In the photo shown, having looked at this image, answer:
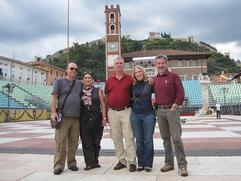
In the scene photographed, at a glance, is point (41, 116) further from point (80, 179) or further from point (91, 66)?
point (91, 66)

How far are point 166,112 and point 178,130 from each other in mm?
339

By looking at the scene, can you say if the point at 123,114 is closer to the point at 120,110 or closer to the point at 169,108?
the point at 120,110

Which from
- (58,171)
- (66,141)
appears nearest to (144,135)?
(66,141)

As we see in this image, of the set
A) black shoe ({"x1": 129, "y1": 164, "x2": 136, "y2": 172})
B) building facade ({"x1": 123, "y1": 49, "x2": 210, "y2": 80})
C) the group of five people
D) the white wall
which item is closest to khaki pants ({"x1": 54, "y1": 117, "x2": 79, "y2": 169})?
the group of five people

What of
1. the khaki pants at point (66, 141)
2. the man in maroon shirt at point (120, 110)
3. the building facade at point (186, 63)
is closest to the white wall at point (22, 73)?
the building facade at point (186, 63)

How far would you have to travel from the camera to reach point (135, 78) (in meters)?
→ 6.34

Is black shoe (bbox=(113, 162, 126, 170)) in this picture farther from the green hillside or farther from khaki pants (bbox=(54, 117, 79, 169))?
the green hillside

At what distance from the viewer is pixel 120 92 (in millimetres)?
6336

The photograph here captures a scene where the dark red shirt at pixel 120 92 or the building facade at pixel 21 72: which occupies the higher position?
the building facade at pixel 21 72

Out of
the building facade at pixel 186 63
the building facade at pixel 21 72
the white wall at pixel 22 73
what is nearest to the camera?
the building facade at pixel 21 72

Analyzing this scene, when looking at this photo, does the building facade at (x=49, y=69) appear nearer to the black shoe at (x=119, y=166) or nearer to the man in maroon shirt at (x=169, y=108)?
the black shoe at (x=119, y=166)

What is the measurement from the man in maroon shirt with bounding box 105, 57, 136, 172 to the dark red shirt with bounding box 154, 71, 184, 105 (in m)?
0.53

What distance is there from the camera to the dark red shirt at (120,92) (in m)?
6.33

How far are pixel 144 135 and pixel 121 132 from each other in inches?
18.1
